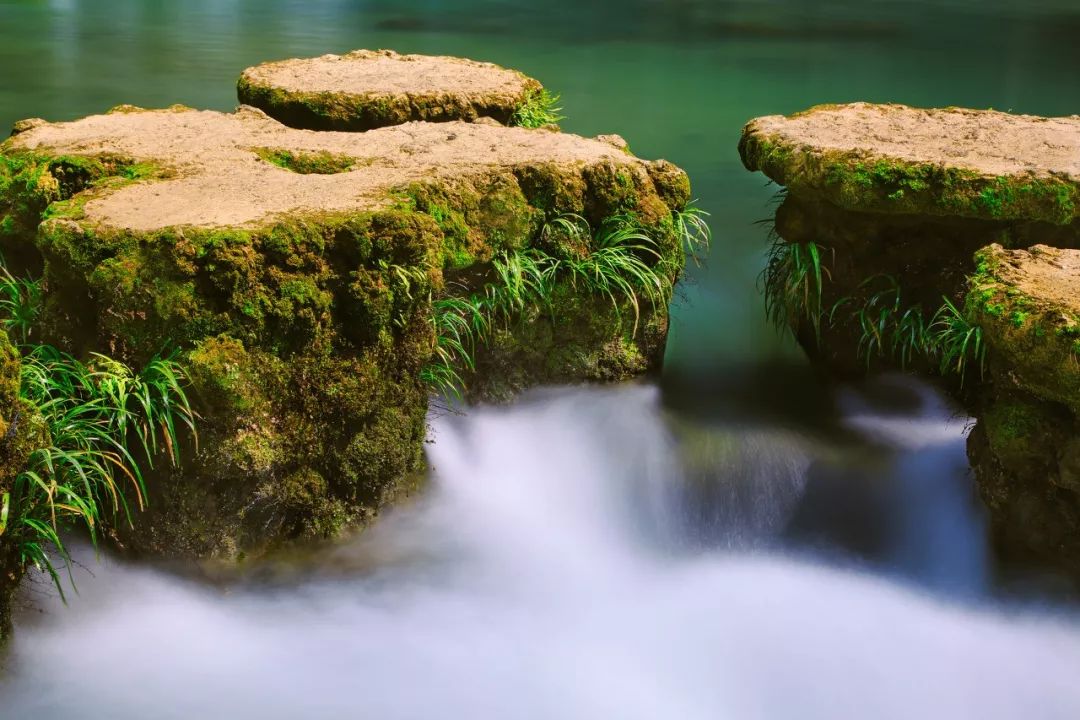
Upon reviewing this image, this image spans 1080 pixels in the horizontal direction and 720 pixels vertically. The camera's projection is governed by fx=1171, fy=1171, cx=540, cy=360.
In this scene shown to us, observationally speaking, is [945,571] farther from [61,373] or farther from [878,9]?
[878,9]

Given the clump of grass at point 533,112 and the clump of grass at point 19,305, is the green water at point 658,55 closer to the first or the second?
the clump of grass at point 533,112

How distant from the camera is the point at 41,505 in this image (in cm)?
341

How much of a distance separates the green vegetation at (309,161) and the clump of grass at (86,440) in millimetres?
1294

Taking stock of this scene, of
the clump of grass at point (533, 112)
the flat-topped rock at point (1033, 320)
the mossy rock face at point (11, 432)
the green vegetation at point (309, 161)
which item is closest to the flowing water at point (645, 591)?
the mossy rock face at point (11, 432)

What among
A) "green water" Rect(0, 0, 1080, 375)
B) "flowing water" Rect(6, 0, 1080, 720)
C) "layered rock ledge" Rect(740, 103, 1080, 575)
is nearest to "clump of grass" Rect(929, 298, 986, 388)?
"layered rock ledge" Rect(740, 103, 1080, 575)

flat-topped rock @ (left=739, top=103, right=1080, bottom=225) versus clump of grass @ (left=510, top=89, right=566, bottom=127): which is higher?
flat-topped rock @ (left=739, top=103, right=1080, bottom=225)

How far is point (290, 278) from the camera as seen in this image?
3838 millimetres

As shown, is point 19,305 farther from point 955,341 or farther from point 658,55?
point 658,55

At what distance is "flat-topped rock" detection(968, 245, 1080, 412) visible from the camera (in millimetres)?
3883

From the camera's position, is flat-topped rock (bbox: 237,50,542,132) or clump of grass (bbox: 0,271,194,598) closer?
clump of grass (bbox: 0,271,194,598)

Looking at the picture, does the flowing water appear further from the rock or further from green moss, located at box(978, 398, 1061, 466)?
the rock

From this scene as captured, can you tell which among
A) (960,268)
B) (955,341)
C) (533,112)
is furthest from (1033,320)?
(533,112)

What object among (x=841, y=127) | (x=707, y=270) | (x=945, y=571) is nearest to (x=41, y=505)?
(x=945, y=571)

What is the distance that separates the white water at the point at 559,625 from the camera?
12.1 ft
